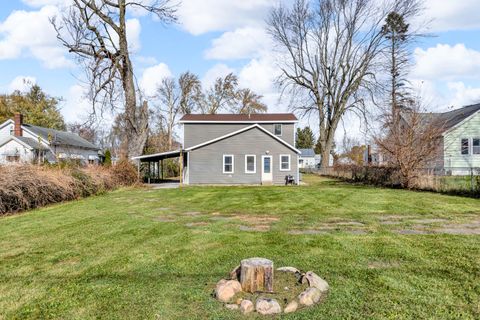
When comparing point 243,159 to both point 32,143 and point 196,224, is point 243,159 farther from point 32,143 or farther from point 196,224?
point 32,143

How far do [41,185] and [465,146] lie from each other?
2823cm

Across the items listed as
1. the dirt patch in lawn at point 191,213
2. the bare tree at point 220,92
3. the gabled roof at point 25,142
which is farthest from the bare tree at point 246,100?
the dirt patch in lawn at point 191,213

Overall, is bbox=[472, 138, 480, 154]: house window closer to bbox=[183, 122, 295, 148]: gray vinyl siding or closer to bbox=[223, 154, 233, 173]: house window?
bbox=[183, 122, 295, 148]: gray vinyl siding

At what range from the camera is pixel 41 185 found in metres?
13.0

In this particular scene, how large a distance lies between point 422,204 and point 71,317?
11.4 metres

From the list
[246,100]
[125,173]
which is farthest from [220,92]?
[125,173]

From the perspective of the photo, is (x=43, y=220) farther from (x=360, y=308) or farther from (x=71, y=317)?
(x=360, y=308)

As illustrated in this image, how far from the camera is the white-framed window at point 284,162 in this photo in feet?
83.2

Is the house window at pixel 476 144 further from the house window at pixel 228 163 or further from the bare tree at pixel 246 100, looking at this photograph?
the bare tree at pixel 246 100

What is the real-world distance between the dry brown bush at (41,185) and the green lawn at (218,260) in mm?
2238

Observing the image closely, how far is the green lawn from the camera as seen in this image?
146 inches

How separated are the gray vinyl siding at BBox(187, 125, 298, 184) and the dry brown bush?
7.99 metres

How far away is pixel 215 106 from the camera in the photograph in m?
48.9

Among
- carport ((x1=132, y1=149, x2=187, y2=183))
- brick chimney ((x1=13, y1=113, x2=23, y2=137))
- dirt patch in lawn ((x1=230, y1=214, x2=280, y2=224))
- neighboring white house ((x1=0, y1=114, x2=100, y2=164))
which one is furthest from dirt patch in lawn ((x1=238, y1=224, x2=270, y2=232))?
brick chimney ((x1=13, y1=113, x2=23, y2=137))
